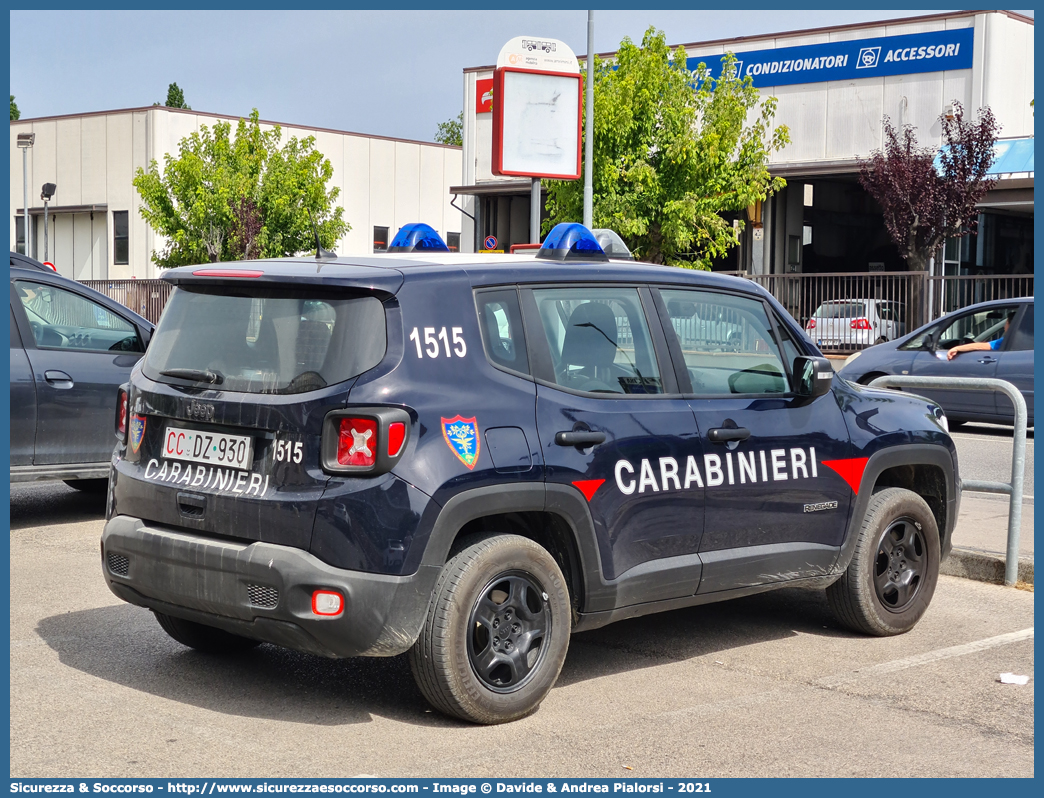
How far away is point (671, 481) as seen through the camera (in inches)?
207

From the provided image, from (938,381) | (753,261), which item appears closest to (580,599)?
(938,381)

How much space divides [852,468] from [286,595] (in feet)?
9.46

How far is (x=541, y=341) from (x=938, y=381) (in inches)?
130

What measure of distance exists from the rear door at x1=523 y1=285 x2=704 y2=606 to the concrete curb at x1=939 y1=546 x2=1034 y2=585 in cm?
288

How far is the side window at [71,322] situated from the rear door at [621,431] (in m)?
4.83

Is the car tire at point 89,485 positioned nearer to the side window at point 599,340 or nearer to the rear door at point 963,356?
the side window at point 599,340

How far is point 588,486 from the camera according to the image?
4.97m

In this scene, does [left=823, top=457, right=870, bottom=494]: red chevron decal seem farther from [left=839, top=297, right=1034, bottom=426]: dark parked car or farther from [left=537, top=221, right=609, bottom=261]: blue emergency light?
[left=839, top=297, right=1034, bottom=426]: dark parked car

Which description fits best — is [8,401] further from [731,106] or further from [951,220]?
[951,220]

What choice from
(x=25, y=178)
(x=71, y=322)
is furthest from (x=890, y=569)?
(x=25, y=178)

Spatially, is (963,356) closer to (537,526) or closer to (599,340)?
(599,340)

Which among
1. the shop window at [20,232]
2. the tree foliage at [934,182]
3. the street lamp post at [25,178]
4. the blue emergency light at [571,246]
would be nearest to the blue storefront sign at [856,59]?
the tree foliage at [934,182]

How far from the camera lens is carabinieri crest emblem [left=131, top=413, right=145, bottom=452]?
17.0 feet

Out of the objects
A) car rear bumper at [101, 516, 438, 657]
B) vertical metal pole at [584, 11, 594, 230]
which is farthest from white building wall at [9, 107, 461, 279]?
car rear bumper at [101, 516, 438, 657]
